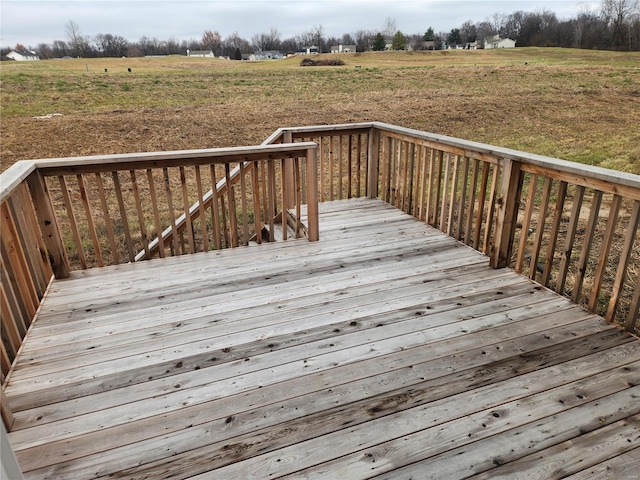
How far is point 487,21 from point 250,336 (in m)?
86.4

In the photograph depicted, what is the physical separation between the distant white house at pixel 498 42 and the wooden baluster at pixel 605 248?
72.7 m

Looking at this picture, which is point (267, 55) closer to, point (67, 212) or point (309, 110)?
point (309, 110)

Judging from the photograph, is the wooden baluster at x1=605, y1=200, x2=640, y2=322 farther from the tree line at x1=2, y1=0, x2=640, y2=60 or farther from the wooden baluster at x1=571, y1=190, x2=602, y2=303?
the tree line at x1=2, y1=0, x2=640, y2=60

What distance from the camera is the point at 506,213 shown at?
9.87ft

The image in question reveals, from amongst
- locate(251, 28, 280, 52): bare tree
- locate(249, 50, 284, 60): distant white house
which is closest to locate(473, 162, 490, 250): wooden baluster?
locate(249, 50, 284, 60): distant white house

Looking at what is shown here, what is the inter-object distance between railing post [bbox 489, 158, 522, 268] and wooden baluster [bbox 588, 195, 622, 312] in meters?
0.66

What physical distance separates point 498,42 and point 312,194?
74830 millimetres

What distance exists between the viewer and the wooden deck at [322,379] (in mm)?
1569

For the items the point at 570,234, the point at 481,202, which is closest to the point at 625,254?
the point at 570,234

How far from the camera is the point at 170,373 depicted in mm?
2047

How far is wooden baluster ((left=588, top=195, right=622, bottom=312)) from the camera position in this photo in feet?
7.47

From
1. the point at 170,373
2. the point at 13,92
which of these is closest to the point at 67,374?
the point at 170,373

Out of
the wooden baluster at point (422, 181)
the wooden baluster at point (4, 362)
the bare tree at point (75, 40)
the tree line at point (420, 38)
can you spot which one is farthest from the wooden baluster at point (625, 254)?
the bare tree at point (75, 40)

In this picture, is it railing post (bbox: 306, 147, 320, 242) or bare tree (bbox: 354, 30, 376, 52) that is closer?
railing post (bbox: 306, 147, 320, 242)
